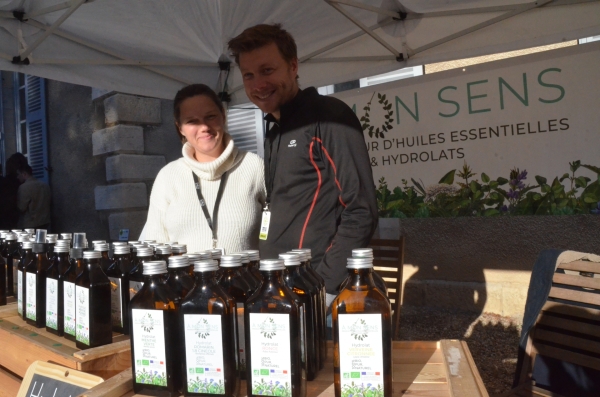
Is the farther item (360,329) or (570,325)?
(570,325)

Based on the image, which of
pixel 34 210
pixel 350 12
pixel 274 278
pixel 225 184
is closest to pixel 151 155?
pixel 34 210

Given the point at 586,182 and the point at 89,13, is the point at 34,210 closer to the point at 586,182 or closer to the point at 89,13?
the point at 89,13

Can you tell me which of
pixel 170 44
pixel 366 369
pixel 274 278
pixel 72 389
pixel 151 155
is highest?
pixel 170 44

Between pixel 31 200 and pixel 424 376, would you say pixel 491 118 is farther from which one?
pixel 31 200

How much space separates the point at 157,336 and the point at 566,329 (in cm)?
166

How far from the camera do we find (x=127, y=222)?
532 cm

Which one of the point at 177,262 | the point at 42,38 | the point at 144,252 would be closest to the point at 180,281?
the point at 177,262

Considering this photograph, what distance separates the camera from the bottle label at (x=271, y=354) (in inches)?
37.6

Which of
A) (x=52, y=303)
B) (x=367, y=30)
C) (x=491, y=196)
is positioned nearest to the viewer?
(x=52, y=303)

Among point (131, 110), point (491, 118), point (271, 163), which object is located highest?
point (131, 110)

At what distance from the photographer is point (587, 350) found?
1.93 m

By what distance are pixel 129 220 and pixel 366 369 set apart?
4798 mm

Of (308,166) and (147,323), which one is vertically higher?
(308,166)

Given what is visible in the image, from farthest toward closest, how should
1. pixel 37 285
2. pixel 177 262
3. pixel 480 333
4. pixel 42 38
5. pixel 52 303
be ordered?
pixel 480 333 < pixel 42 38 < pixel 37 285 < pixel 52 303 < pixel 177 262
